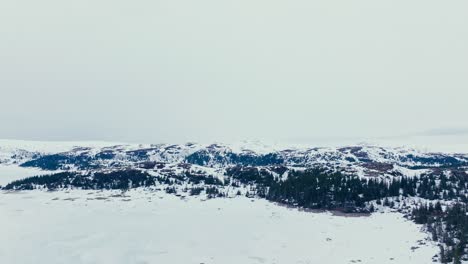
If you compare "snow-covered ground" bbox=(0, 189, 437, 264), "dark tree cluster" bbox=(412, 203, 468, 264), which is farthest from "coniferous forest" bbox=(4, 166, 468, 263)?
"snow-covered ground" bbox=(0, 189, 437, 264)

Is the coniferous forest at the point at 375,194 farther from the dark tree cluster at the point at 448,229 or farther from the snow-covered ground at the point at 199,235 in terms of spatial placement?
the snow-covered ground at the point at 199,235

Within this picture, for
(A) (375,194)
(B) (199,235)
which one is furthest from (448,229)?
(B) (199,235)

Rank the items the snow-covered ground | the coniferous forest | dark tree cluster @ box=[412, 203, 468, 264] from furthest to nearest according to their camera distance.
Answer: the coniferous forest, the snow-covered ground, dark tree cluster @ box=[412, 203, 468, 264]

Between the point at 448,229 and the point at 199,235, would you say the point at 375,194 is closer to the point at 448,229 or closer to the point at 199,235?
the point at 448,229

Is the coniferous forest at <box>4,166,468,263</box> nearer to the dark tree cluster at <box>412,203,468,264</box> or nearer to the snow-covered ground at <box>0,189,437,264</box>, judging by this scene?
the dark tree cluster at <box>412,203,468,264</box>

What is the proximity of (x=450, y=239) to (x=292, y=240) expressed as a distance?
103 feet

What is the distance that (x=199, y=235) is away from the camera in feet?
290

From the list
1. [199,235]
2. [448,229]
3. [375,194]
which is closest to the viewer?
[448,229]

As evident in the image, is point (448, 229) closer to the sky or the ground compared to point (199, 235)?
closer to the sky

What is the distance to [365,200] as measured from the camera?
132 metres

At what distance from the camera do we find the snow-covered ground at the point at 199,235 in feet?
227

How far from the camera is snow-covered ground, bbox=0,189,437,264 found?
69312 millimetres

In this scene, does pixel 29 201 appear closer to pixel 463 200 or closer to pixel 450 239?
pixel 450 239

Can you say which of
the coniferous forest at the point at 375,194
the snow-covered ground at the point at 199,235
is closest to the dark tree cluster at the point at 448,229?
the coniferous forest at the point at 375,194
